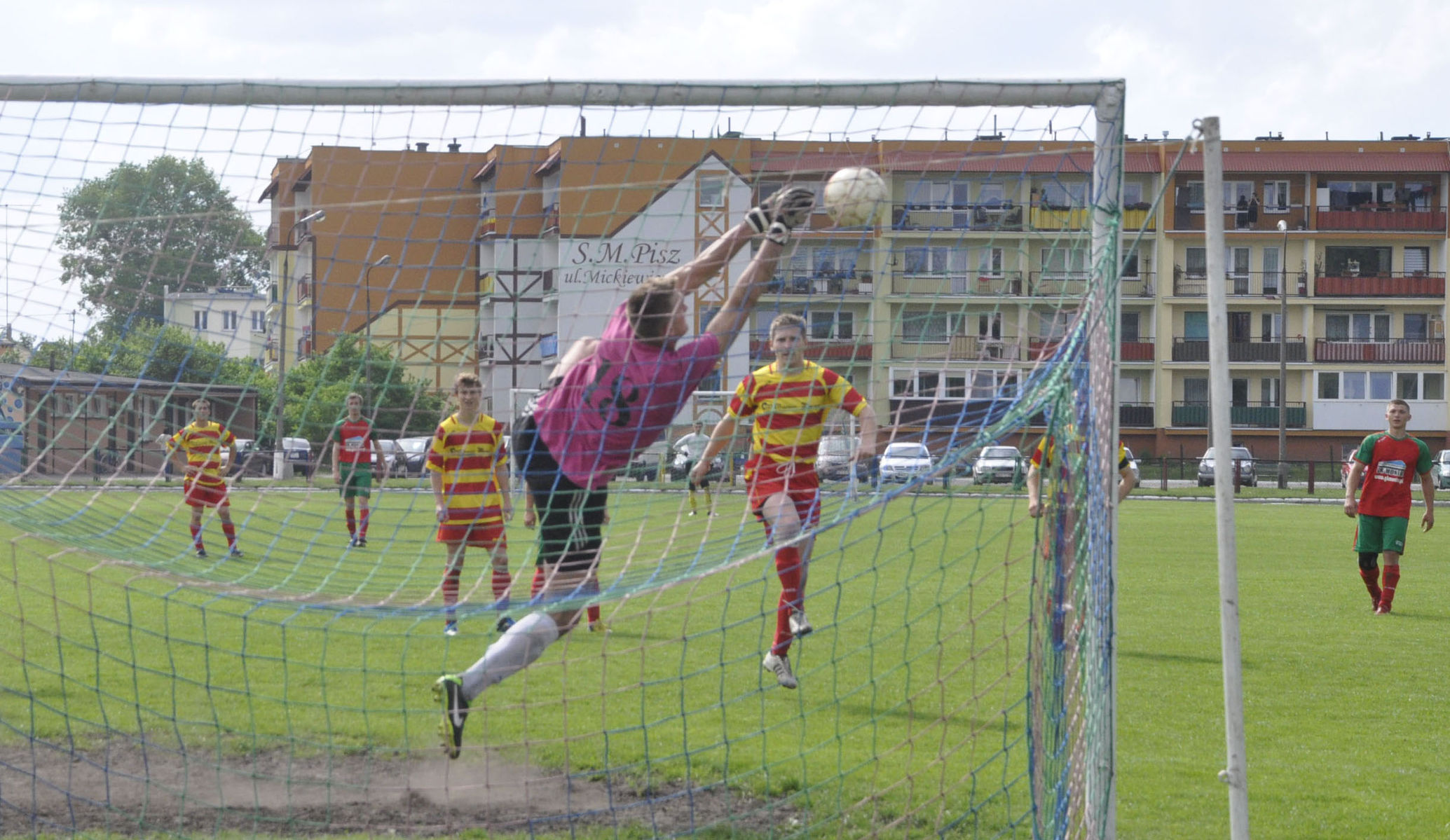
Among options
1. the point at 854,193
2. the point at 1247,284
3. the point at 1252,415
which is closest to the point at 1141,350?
the point at 1252,415

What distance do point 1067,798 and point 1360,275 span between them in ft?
178

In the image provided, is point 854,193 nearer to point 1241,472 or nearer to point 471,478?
point 471,478

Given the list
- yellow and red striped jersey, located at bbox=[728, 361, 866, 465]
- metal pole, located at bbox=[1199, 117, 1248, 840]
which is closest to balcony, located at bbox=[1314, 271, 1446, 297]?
yellow and red striped jersey, located at bbox=[728, 361, 866, 465]

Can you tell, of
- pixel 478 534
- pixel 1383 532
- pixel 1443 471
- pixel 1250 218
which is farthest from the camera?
pixel 1250 218

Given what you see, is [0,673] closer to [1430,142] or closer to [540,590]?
[540,590]

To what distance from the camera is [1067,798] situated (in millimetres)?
4492

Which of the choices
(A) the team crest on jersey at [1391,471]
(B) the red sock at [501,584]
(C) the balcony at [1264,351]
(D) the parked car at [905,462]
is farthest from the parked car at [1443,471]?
(B) the red sock at [501,584]

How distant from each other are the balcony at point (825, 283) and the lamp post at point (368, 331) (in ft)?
4.41

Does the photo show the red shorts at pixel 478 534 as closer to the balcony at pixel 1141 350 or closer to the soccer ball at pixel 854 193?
the soccer ball at pixel 854 193

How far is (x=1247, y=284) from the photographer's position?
53.8m

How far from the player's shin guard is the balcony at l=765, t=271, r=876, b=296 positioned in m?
6.54

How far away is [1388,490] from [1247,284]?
150 feet

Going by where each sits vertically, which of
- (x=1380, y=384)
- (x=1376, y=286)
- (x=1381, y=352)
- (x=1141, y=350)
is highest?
(x=1376, y=286)

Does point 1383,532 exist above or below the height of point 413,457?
below
